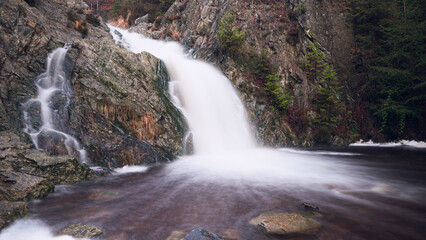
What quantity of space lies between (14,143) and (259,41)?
1468 centimetres

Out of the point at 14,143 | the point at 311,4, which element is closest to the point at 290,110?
the point at 311,4

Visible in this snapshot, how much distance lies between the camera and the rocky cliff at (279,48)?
13.8m

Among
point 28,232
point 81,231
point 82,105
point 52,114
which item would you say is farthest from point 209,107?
point 28,232

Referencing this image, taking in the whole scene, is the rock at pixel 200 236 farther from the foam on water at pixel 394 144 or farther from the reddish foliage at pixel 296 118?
the foam on water at pixel 394 144

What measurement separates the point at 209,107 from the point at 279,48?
7.83 meters

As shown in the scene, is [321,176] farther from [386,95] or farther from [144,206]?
[386,95]

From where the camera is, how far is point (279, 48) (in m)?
15.8

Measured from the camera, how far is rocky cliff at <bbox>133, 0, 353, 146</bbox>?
1384 centimetres

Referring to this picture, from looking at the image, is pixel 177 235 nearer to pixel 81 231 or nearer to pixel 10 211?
pixel 81 231

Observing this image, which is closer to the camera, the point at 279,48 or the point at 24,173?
the point at 24,173

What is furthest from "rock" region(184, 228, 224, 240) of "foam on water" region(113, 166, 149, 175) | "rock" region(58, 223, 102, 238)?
"foam on water" region(113, 166, 149, 175)

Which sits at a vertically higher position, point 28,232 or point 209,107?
point 209,107

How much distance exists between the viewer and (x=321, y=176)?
7066mm

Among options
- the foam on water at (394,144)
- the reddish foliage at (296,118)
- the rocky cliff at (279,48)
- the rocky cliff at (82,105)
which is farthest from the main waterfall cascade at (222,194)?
the reddish foliage at (296,118)
